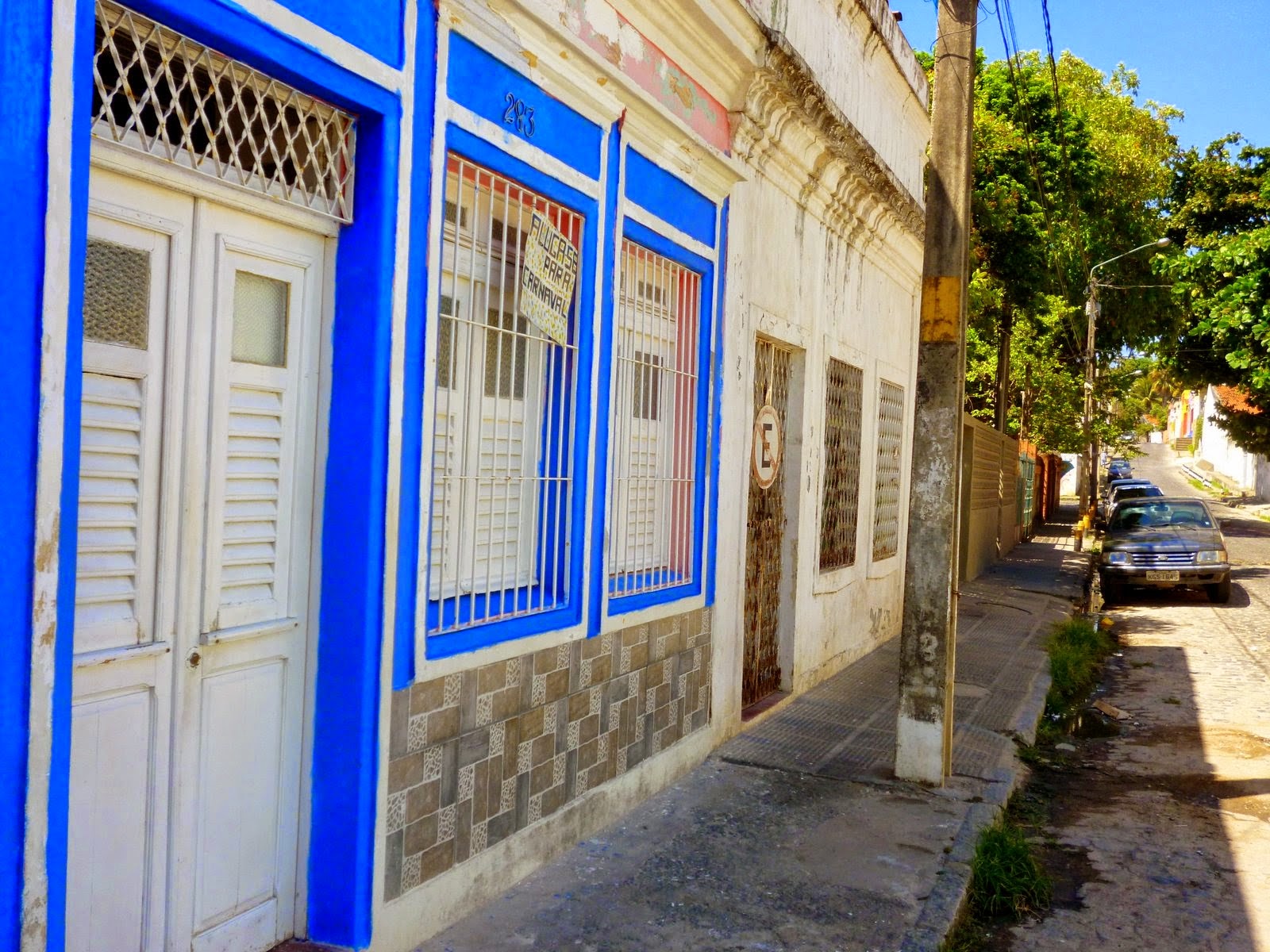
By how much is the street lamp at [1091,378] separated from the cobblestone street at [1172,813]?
38.6ft

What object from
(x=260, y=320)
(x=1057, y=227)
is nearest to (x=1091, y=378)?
(x=1057, y=227)

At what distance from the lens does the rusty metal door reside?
7.42 m

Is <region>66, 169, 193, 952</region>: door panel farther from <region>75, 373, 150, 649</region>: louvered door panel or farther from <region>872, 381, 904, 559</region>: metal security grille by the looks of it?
<region>872, 381, 904, 559</region>: metal security grille

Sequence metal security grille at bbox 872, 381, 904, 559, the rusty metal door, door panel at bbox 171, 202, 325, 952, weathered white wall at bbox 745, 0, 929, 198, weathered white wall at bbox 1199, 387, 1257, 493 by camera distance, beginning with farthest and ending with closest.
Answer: weathered white wall at bbox 1199, 387, 1257, 493 < metal security grille at bbox 872, 381, 904, 559 < weathered white wall at bbox 745, 0, 929, 198 < the rusty metal door < door panel at bbox 171, 202, 325, 952

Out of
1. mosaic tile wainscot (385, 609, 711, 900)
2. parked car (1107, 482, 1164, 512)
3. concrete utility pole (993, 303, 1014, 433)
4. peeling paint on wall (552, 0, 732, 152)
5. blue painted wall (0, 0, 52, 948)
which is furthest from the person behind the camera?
parked car (1107, 482, 1164, 512)

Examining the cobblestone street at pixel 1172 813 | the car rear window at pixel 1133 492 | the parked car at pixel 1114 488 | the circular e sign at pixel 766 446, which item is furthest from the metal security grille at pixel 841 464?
the car rear window at pixel 1133 492

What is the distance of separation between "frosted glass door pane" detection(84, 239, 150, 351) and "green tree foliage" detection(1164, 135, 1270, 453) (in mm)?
21320

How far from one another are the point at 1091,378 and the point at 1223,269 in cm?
376

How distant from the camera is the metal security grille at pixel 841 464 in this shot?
8805 millimetres

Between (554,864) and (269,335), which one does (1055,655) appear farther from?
(269,335)

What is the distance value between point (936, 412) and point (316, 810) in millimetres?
3948

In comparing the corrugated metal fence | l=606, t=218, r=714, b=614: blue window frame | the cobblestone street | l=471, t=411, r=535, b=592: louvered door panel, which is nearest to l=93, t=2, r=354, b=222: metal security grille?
l=471, t=411, r=535, b=592: louvered door panel

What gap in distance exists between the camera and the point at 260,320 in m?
3.48

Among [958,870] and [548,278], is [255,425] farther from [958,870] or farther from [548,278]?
[958,870]
